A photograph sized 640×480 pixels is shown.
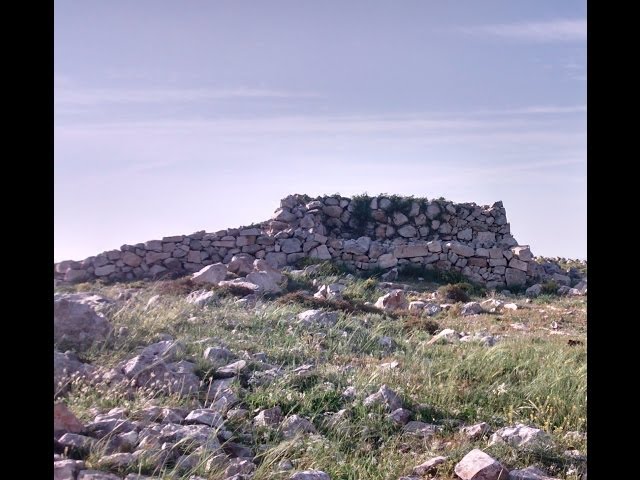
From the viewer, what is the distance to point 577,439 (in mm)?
4488

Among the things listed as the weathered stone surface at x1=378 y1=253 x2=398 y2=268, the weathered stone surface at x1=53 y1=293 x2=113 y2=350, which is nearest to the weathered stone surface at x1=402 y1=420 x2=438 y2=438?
the weathered stone surface at x1=53 y1=293 x2=113 y2=350

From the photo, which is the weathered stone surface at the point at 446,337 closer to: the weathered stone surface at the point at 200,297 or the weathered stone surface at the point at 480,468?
the weathered stone surface at the point at 200,297

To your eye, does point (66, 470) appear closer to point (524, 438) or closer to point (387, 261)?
point (524, 438)

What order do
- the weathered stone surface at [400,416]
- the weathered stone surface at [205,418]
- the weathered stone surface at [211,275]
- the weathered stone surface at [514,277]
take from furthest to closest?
the weathered stone surface at [514,277] < the weathered stone surface at [211,275] < the weathered stone surface at [400,416] < the weathered stone surface at [205,418]

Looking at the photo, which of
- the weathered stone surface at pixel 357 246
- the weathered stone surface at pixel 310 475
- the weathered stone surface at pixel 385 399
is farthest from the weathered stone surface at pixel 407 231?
the weathered stone surface at pixel 310 475

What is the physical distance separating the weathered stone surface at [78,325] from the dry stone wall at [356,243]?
25.3ft

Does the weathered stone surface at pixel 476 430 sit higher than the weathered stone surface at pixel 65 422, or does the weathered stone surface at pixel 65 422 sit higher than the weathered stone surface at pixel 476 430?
the weathered stone surface at pixel 65 422

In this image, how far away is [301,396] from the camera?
4934 mm

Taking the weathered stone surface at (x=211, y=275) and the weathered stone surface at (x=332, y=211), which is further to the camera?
the weathered stone surface at (x=332, y=211)

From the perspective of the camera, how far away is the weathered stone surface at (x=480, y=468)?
3725 millimetres

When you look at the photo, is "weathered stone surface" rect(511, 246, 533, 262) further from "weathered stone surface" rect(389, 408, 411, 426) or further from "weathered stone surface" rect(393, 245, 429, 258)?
"weathered stone surface" rect(389, 408, 411, 426)

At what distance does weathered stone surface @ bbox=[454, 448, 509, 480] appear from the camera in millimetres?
3725

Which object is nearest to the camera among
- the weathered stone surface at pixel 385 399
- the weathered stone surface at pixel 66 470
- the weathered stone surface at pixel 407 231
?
the weathered stone surface at pixel 66 470
